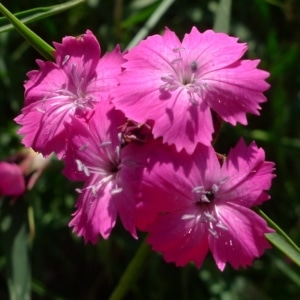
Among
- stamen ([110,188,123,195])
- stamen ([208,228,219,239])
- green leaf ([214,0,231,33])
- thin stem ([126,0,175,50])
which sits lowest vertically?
thin stem ([126,0,175,50])

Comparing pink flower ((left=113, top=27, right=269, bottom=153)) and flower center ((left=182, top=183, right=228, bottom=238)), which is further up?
pink flower ((left=113, top=27, right=269, bottom=153))

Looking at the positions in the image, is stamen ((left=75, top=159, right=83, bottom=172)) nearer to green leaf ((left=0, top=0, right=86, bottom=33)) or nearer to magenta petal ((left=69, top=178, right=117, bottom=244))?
magenta petal ((left=69, top=178, right=117, bottom=244))

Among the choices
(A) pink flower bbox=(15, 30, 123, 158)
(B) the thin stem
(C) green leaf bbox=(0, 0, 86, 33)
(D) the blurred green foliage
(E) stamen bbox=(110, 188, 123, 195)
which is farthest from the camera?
(D) the blurred green foliage

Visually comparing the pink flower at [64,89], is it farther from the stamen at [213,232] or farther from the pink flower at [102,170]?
the stamen at [213,232]

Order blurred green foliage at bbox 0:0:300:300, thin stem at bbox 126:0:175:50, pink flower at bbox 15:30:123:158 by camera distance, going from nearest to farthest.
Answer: pink flower at bbox 15:30:123:158
thin stem at bbox 126:0:175:50
blurred green foliage at bbox 0:0:300:300

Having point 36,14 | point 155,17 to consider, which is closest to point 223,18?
point 155,17

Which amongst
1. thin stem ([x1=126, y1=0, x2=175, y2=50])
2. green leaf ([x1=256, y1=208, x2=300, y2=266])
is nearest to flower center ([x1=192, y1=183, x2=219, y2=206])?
green leaf ([x1=256, y1=208, x2=300, y2=266])

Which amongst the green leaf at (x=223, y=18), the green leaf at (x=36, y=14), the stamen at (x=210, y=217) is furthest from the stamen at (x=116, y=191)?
the green leaf at (x=223, y=18)
